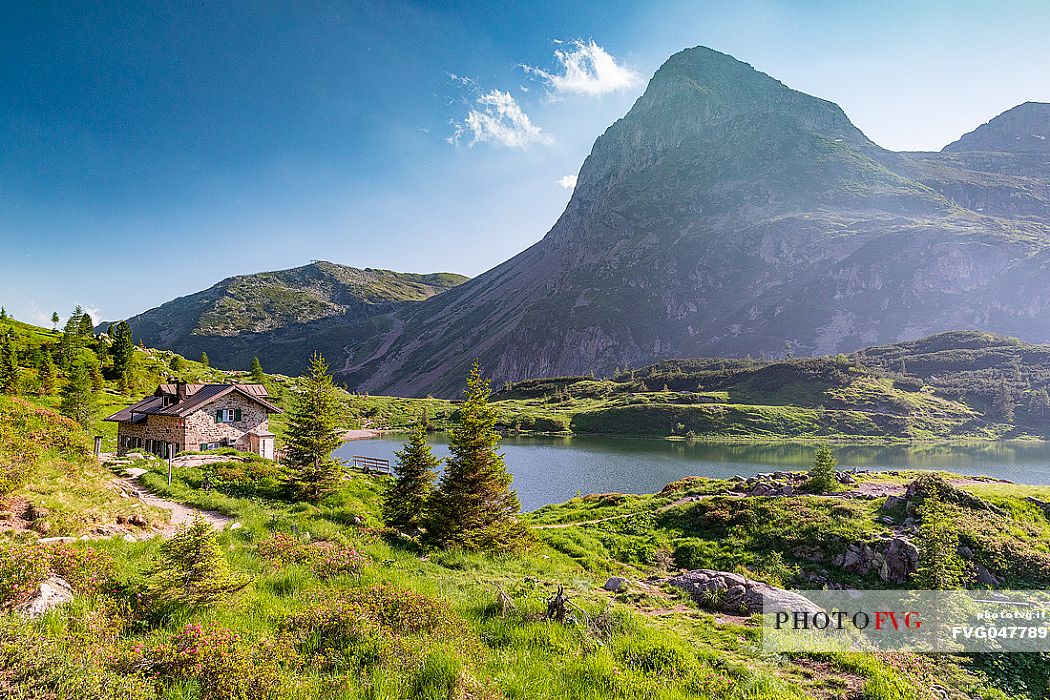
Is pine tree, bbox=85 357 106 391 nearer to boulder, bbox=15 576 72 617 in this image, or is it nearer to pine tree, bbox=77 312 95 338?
pine tree, bbox=77 312 95 338

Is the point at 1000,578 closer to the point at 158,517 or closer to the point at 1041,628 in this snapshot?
the point at 1041,628

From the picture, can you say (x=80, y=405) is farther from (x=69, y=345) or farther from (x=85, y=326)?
(x=85, y=326)

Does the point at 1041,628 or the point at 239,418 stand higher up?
the point at 239,418

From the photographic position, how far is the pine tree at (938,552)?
1634cm

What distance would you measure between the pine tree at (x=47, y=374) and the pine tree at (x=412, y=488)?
58428mm

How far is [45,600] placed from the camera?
288 inches

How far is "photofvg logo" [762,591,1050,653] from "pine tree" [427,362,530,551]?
387 inches

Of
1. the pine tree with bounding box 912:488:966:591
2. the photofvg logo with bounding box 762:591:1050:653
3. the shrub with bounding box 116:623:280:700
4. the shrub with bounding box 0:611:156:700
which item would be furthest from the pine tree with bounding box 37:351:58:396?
the pine tree with bounding box 912:488:966:591

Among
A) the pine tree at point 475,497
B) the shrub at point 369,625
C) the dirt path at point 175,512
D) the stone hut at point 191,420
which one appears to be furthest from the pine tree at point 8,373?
the shrub at point 369,625

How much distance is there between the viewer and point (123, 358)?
248 feet

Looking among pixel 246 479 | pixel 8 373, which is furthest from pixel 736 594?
pixel 8 373

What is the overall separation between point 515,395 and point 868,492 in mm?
154410

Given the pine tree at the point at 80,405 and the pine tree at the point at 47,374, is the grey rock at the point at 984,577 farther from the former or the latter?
the pine tree at the point at 47,374

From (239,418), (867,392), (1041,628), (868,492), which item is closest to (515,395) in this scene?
(867,392)
